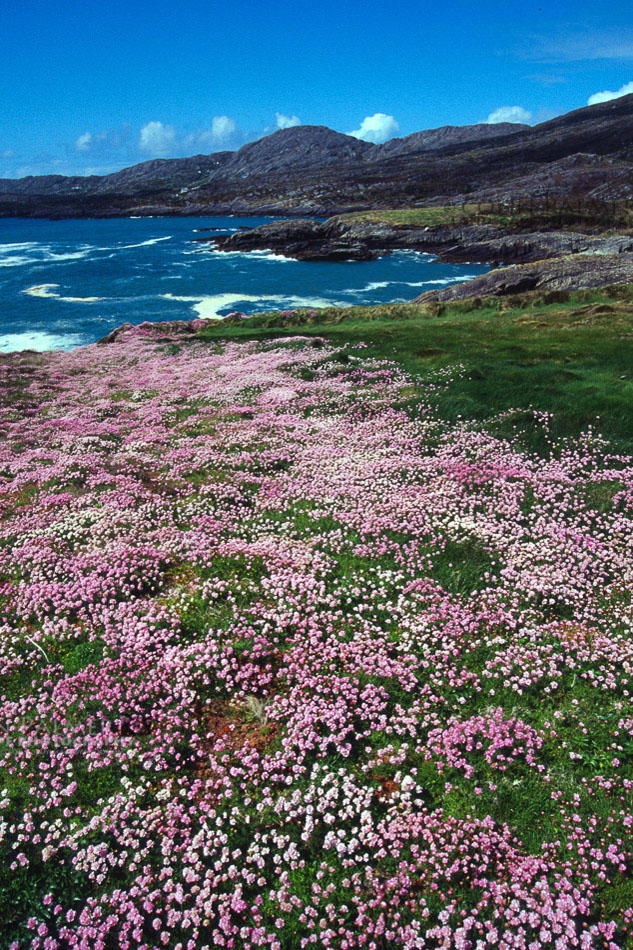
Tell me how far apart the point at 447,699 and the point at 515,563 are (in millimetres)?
4349

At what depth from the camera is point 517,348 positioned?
2845cm

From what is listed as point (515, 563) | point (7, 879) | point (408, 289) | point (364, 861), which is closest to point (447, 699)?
point (364, 861)

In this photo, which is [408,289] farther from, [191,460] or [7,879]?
[7,879]

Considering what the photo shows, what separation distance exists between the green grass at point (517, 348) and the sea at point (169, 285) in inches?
996

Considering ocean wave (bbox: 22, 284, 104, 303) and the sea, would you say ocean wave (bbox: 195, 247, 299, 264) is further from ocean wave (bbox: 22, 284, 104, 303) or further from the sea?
ocean wave (bbox: 22, 284, 104, 303)

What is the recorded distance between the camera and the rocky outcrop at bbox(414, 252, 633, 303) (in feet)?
157

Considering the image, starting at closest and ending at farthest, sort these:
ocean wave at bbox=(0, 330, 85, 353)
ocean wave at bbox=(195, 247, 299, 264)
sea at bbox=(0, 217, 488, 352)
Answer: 1. ocean wave at bbox=(0, 330, 85, 353)
2. sea at bbox=(0, 217, 488, 352)
3. ocean wave at bbox=(195, 247, 299, 264)

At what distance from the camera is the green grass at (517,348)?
1881cm

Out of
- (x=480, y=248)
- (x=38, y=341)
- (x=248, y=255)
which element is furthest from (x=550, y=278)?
(x=248, y=255)

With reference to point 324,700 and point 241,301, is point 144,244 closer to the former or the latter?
point 241,301

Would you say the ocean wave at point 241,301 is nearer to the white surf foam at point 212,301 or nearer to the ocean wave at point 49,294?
the white surf foam at point 212,301

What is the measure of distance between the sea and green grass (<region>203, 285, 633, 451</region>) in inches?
996

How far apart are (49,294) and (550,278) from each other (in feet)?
272

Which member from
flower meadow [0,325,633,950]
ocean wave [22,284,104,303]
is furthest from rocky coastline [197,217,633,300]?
ocean wave [22,284,104,303]
